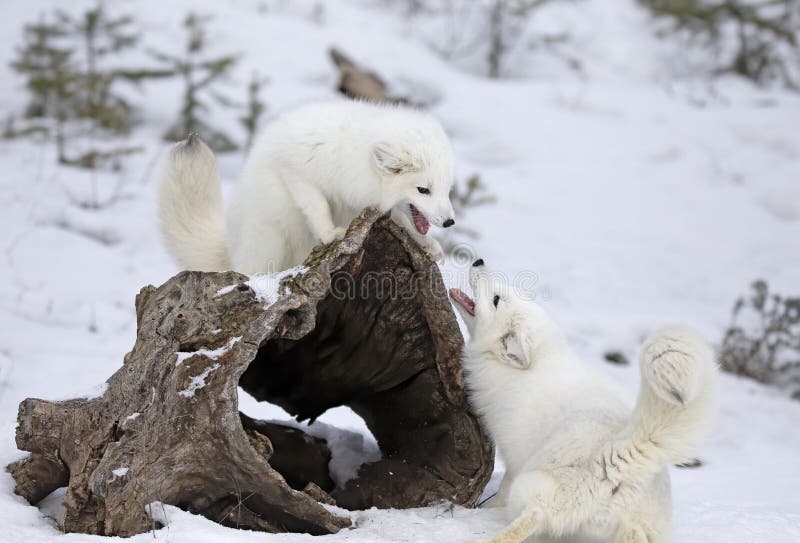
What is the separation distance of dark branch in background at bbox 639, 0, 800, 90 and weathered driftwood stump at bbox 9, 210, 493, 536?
32.8 ft

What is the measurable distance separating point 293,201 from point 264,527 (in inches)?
67.6

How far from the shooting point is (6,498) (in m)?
3.49

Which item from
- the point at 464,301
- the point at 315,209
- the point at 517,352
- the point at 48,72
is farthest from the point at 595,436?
the point at 48,72

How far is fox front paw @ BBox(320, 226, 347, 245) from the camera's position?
13.5 ft

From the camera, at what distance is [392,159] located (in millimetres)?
4117

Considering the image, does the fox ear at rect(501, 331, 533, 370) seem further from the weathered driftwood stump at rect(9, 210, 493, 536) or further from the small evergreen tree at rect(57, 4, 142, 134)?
the small evergreen tree at rect(57, 4, 142, 134)

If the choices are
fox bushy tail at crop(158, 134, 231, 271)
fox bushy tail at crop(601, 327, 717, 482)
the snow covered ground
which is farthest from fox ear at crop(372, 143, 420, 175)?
the snow covered ground

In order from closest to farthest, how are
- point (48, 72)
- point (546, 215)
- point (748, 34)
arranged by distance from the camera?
point (546, 215)
point (48, 72)
point (748, 34)

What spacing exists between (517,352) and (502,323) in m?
0.24

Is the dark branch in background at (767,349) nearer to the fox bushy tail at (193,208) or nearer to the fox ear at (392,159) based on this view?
the fox ear at (392,159)

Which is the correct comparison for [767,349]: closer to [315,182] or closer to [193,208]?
[315,182]

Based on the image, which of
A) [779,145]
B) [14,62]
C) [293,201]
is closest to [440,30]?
[779,145]

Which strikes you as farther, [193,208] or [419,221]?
[193,208]

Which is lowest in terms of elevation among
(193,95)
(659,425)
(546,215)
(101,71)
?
(546,215)
